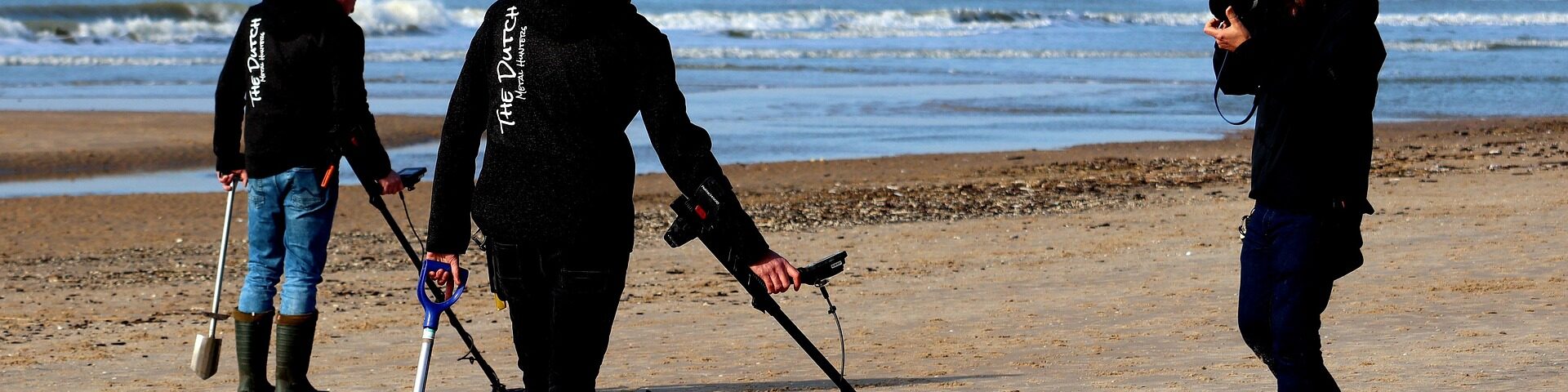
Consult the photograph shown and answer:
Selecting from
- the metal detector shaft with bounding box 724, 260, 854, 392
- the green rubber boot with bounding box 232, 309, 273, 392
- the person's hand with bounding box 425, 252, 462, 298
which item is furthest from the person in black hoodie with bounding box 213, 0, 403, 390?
the metal detector shaft with bounding box 724, 260, 854, 392

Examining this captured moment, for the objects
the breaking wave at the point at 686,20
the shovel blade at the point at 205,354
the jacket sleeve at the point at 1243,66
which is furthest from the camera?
the breaking wave at the point at 686,20

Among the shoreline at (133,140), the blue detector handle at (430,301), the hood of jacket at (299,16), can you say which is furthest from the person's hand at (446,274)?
the shoreline at (133,140)

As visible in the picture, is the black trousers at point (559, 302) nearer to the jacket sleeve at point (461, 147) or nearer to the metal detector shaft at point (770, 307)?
the jacket sleeve at point (461, 147)

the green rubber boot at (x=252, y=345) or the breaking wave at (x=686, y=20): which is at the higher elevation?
the green rubber boot at (x=252, y=345)

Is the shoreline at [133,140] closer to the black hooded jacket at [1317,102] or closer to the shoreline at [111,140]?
the shoreline at [111,140]

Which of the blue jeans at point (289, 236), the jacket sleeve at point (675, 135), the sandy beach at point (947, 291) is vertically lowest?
the sandy beach at point (947, 291)

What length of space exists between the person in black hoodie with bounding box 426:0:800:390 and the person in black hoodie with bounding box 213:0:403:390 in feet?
5.71

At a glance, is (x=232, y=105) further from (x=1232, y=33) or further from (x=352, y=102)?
(x=1232, y=33)

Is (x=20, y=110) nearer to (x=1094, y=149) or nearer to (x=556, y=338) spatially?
(x=1094, y=149)

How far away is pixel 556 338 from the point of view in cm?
373

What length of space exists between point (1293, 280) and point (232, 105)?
3359mm

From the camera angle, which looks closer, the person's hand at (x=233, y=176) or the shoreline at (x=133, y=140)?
the person's hand at (x=233, y=176)

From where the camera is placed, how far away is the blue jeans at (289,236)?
5.45 meters

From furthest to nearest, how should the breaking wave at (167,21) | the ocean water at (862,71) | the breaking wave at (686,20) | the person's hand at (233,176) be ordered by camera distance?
1. the breaking wave at (686,20)
2. the breaking wave at (167,21)
3. the ocean water at (862,71)
4. the person's hand at (233,176)
